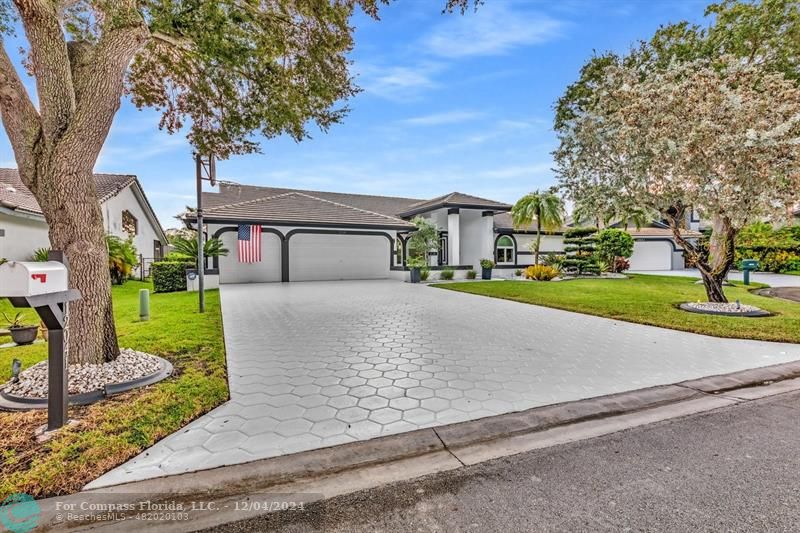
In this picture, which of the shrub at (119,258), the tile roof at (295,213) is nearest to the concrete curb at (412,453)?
the tile roof at (295,213)

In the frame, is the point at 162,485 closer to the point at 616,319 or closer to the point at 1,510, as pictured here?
the point at 1,510

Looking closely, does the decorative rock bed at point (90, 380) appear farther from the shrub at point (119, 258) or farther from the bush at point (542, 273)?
the bush at point (542, 273)

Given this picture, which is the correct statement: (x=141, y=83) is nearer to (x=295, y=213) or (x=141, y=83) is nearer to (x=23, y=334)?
(x=23, y=334)

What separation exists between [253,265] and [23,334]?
11013 mm

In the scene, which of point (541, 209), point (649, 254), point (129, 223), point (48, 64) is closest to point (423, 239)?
point (541, 209)

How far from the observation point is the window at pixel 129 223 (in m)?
19.6

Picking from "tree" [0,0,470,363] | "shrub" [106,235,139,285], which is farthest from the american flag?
"tree" [0,0,470,363]

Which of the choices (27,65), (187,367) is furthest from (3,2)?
(187,367)

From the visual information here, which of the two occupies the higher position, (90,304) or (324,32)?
(324,32)

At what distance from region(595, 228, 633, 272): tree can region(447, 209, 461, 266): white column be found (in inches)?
318

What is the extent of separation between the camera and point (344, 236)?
1823 centimetres

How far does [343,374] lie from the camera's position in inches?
176

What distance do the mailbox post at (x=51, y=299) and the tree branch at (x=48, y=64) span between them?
5.58 feet

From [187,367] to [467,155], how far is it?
20.2 m
